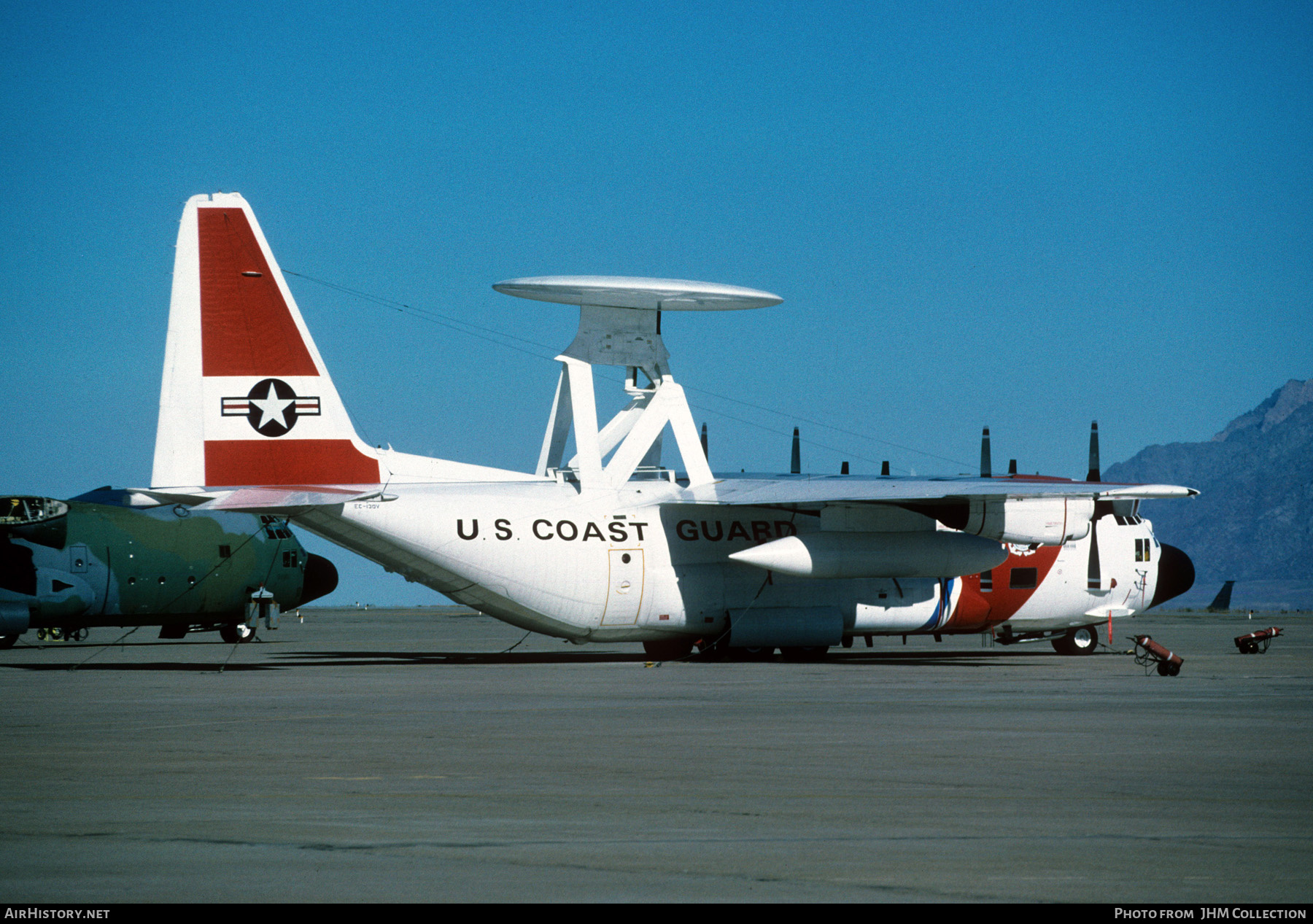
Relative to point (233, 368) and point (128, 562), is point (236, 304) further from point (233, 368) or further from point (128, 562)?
point (128, 562)

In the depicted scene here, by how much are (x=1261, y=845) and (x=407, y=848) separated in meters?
5.17

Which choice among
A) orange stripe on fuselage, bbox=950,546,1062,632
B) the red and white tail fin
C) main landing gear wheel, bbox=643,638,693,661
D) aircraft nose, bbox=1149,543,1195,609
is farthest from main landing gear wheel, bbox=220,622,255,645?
aircraft nose, bbox=1149,543,1195,609

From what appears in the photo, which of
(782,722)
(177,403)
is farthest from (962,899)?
(177,403)

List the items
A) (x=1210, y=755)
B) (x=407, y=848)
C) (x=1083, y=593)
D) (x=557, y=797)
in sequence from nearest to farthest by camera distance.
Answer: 1. (x=407, y=848)
2. (x=557, y=797)
3. (x=1210, y=755)
4. (x=1083, y=593)

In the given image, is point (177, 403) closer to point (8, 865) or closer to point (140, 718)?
point (140, 718)

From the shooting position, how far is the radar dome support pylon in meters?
30.4

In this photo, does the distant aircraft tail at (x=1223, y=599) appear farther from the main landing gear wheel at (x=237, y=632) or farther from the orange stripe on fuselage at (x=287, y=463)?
the orange stripe on fuselage at (x=287, y=463)

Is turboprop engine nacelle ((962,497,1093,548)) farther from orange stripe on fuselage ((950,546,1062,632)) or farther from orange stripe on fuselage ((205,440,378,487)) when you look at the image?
orange stripe on fuselage ((205,440,378,487))

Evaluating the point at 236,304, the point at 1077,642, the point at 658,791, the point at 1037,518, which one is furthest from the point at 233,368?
the point at 1077,642

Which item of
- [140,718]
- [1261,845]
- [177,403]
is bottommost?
[140,718]

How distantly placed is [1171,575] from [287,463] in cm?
2102

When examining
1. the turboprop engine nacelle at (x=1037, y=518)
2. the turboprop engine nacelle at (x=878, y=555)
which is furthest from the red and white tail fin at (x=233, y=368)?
the turboprop engine nacelle at (x=1037, y=518)

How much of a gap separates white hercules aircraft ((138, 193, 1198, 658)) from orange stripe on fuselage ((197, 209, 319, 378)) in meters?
0.03

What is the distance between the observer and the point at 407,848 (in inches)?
354
